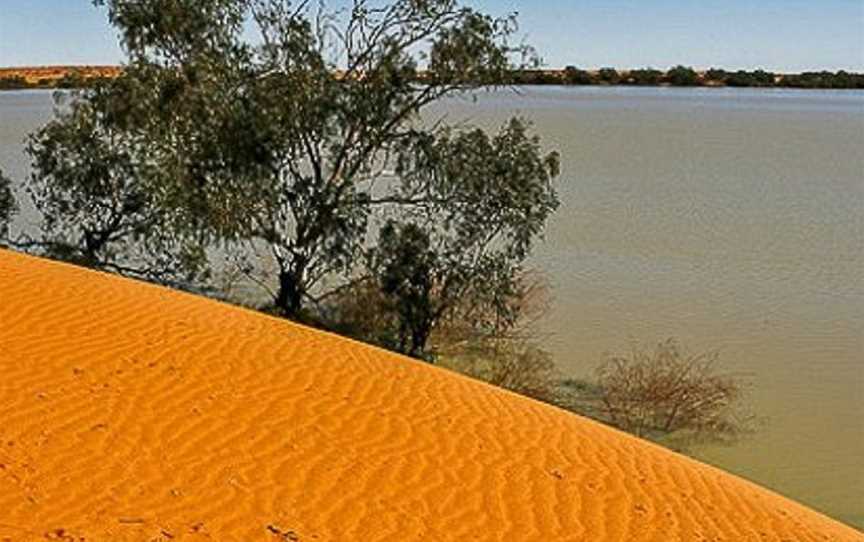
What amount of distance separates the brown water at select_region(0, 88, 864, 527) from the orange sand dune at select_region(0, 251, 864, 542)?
476cm

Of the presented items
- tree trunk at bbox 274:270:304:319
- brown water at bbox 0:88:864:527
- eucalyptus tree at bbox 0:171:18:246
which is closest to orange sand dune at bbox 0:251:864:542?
brown water at bbox 0:88:864:527

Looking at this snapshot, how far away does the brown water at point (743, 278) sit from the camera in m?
15.5

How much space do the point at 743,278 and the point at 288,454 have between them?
62.4ft

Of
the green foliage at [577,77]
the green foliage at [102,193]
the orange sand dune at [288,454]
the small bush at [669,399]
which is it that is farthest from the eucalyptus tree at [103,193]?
the green foliage at [577,77]

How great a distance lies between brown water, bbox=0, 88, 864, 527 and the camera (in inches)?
611

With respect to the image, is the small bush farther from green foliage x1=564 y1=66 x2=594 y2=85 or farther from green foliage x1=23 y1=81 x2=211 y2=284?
green foliage x1=564 y1=66 x2=594 y2=85

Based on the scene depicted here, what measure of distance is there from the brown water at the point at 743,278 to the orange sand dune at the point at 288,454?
4760mm

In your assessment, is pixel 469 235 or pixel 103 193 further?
pixel 103 193

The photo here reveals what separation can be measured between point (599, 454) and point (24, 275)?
660 centimetres

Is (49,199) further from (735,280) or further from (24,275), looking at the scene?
(735,280)

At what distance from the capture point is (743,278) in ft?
82.8

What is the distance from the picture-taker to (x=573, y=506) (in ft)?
26.0

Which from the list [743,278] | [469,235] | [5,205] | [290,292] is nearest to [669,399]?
[469,235]

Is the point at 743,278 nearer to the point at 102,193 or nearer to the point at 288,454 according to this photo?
the point at 102,193
